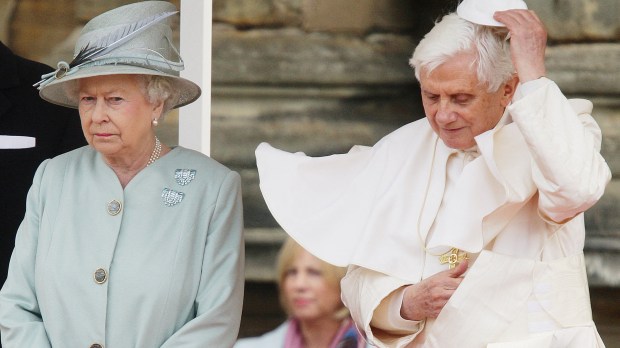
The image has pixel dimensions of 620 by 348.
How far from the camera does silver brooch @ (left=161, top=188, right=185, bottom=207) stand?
3.67 m

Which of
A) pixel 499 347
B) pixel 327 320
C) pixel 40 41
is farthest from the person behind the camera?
pixel 40 41

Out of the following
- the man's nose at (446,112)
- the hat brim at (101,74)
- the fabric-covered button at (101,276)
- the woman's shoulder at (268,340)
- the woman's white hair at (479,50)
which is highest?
the woman's white hair at (479,50)

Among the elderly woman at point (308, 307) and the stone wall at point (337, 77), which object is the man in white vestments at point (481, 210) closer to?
the elderly woman at point (308, 307)

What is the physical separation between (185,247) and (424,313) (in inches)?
30.4

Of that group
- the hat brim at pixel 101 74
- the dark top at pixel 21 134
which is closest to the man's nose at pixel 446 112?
the hat brim at pixel 101 74

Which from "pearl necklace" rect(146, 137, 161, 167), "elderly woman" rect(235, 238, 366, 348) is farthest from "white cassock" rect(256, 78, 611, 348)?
"elderly woman" rect(235, 238, 366, 348)

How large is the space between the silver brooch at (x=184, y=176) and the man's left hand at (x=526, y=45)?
1097mm

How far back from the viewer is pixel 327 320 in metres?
4.79

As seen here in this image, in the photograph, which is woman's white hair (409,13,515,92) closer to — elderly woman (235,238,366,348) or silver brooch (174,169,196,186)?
silver brooch (174,169,196,186)

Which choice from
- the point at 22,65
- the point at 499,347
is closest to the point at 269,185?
the point at 499,347

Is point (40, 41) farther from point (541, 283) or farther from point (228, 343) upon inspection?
point (541, 283)

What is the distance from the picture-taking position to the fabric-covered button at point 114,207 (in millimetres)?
3648

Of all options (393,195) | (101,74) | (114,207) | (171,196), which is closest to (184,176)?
(171,196)

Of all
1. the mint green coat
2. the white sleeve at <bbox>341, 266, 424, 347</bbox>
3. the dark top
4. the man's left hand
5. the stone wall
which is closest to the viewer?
the man's left hand
